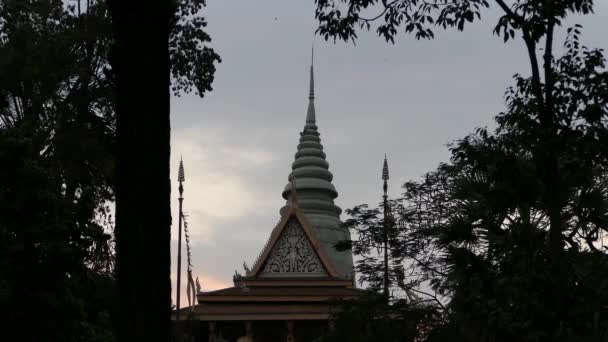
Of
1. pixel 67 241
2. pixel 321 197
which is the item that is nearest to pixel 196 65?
pixel 67 241

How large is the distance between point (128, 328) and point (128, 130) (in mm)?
1054

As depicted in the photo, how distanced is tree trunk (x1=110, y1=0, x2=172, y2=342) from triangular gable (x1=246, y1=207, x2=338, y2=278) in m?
31.7

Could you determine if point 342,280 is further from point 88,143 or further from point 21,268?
point 21,268

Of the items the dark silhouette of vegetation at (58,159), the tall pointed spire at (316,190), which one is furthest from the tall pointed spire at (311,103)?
the dark silhouette of vegetation at (58,159)

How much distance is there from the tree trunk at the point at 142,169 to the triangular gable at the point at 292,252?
31.7 meters

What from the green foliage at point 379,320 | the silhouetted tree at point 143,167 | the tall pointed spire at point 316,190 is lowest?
the silhouetted tree at point 143,167

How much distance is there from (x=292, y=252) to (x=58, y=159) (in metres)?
16.5

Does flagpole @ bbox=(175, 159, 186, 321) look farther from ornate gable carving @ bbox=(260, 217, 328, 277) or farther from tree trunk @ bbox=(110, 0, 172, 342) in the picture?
tree trunk @ bbox=(110, 0, 172, 342)

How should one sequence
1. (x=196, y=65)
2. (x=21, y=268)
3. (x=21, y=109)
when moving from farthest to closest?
(x=21, y=109), (x=196, y=65), (x=21, y=268)

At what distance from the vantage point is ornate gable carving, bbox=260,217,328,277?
125 ft

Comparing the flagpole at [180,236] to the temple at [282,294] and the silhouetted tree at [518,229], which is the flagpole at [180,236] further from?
the silhouetted tree at [518,229]

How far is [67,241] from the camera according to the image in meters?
16.0

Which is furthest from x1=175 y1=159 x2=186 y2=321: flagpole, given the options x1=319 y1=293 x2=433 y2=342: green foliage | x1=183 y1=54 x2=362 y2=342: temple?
x1=319 y1=293 x2=433 y2=342: green foliage

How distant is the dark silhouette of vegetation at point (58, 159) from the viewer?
51.6 feet
